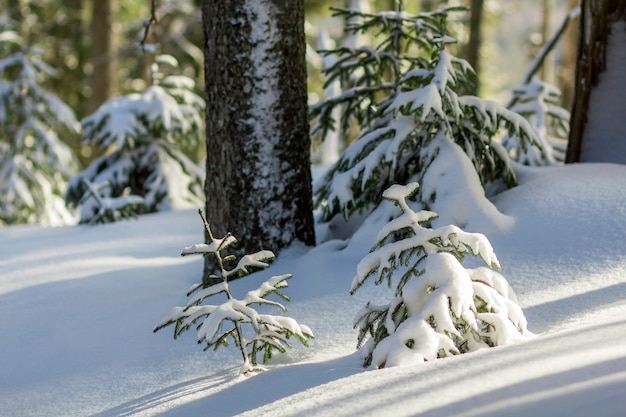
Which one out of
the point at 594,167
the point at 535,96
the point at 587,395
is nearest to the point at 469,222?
the point at 594,167

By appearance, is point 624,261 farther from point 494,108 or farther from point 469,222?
point 494,108

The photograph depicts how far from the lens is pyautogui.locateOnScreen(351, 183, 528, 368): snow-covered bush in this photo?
262 cm

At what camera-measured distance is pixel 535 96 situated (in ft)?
24.1

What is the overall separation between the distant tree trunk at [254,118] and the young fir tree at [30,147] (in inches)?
344

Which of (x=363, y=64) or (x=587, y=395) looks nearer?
(x=587, y=395)

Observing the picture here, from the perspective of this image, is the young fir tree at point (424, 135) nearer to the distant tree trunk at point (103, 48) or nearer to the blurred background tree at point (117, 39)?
the blurred background tree at point (117, 39)

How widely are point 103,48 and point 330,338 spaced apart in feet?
38.8

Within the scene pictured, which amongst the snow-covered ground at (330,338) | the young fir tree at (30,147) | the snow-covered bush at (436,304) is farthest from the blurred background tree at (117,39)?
the snow-covered bush at (436,304)

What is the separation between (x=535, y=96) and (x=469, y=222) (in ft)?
12.6

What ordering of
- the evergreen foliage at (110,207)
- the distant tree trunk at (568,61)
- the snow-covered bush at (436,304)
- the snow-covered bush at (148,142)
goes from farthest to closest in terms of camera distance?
the distant tree trunk at (568,61) < the snow-covered bush at (148,142) < the evergreen foliage at (110,207) < the snow-covered bush at (436,304)

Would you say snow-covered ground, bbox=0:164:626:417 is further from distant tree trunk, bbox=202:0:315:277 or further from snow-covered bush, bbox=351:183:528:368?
distant tree trunk, bbox=202:0:315:277

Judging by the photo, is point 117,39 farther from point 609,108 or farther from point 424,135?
point 609,108

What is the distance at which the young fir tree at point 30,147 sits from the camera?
12500 mm

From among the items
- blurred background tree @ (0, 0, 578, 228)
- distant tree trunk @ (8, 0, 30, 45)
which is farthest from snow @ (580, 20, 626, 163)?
distant tree trunk @ (8, 0, 30, 45)
